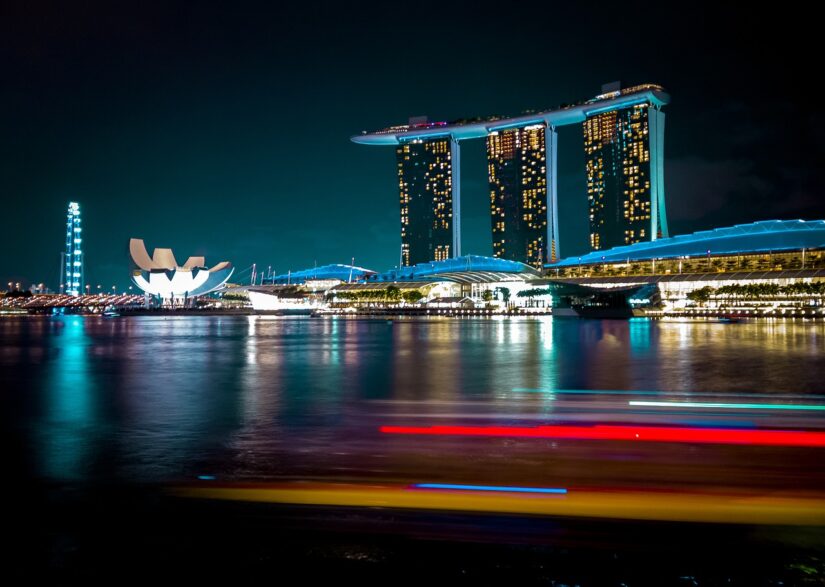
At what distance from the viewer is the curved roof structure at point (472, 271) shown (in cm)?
8812

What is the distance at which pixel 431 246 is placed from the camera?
132 m

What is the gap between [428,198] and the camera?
431 feet

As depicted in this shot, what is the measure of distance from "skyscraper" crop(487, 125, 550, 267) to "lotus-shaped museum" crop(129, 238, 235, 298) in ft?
179

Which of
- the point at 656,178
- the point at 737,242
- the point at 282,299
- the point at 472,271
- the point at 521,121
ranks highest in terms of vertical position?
the point at 521,121

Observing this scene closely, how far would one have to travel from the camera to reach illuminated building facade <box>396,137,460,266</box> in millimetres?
129000

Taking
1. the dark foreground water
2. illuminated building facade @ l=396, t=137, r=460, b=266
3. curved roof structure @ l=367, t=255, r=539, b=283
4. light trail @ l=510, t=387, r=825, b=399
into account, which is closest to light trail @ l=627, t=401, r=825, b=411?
the dark foreground water

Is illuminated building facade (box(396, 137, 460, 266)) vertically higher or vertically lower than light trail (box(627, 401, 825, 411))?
higher

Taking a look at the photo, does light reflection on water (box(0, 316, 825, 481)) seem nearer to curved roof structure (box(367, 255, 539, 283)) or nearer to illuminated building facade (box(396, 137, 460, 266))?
curved roof structure (box(367, 255, 539, 283))

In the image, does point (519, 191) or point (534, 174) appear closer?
point (534, 174)

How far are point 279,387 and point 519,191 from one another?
120717mm

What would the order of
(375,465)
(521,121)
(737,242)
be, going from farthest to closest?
(521,121)
(737,242)
(375,465)

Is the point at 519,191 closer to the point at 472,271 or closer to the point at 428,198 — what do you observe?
the point at 428,198

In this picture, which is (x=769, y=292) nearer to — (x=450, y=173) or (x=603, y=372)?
(x=603, y=372)

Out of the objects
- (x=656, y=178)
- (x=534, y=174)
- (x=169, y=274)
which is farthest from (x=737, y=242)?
(x=169, y=274)
